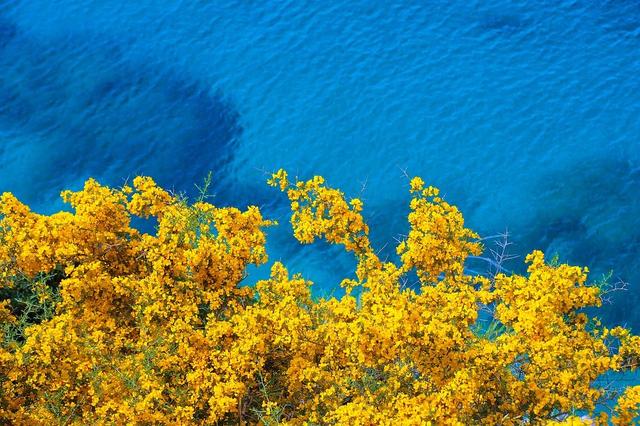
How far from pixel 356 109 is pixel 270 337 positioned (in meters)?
15.1

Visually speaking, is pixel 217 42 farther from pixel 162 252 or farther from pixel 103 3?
pixel 162 252

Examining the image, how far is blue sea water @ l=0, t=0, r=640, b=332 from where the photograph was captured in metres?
18.9

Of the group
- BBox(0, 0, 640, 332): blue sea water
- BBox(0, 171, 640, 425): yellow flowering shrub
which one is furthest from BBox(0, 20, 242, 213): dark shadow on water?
BBox(0, 171, 640, 425): yellow flowering shrub

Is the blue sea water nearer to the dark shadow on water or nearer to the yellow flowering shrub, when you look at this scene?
the dark shadow on water

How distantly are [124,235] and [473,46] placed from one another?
54.3ft

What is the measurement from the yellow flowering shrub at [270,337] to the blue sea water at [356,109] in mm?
8642

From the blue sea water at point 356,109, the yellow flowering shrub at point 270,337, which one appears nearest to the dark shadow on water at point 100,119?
the blue sea water at point 356,109

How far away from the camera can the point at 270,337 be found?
8.04m

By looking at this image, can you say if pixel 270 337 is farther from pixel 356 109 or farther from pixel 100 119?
pixel 100 119

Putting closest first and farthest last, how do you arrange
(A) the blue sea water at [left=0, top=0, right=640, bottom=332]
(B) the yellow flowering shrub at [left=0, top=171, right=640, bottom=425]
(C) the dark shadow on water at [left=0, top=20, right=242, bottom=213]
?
(B) the yellow flowering shrub at [left=0, top=171, right=640, bottom=425] → (A) the blue sea water at [left=0, top=0, right=640, bottom=332] → (C) the dark shadow on water at [left=0, top=20, right=242, bottom=213]

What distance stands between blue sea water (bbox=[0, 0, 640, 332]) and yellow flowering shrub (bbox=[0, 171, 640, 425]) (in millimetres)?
8642

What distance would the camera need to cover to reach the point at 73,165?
21453mm

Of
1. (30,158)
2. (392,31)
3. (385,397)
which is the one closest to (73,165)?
(30,158)

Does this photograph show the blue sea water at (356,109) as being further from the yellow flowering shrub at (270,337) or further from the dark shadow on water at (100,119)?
the yellow flowering shrub at (270,337)
